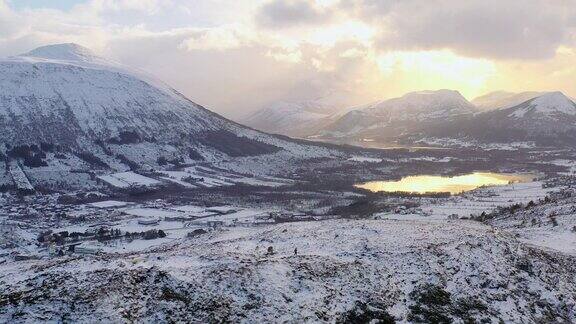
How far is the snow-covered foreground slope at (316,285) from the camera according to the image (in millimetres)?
26891

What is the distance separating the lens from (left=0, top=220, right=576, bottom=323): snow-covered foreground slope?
26891mm

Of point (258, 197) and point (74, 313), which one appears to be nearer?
point (74, 313)

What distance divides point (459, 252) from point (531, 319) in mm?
7844

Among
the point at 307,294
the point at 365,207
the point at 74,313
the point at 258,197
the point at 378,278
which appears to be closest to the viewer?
→ the point at 74,313

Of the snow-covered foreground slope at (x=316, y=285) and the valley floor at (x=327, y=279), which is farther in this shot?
the valley floor at (x=327, y=279)

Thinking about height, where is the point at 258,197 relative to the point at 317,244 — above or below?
below

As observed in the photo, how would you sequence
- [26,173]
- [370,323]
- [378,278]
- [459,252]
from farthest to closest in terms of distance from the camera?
[26,173] < [459,252] < [378,278] < [370,323]

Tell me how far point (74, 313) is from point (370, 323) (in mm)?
15465

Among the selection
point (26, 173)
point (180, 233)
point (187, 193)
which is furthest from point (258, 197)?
point (26, 173)

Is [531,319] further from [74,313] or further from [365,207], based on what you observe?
[365,207]

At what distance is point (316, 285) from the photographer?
3078 centimetres

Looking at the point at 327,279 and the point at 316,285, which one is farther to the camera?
the point at 327,279

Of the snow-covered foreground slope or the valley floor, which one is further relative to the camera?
the valley floor

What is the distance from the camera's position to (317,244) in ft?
132
